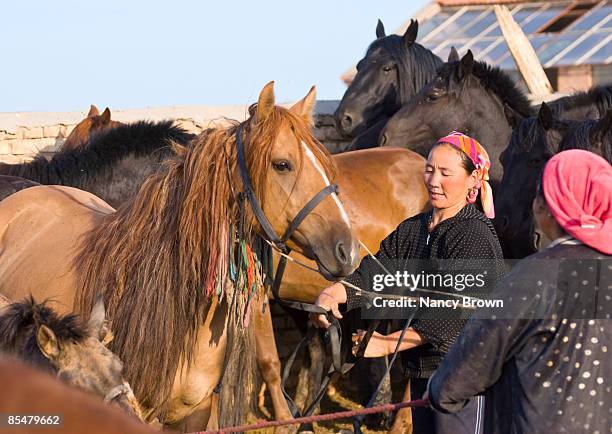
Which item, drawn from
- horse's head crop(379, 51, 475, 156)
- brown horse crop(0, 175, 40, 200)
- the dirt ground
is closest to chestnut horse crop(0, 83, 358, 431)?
brown horse crop(0, 175, 40, 200)

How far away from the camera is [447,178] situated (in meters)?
4.07

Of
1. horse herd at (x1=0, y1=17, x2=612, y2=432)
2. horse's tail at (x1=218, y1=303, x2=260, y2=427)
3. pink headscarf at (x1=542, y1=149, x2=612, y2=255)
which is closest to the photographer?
pink headscarf at (x1=542, y1=149, x2=612, y2=255)

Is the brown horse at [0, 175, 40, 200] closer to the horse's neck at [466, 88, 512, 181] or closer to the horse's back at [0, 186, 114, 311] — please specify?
the horse's back at [0, 186, 114, 311]

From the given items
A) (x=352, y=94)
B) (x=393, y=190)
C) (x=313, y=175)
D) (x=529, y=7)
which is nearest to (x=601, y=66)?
(x=529, y=7)

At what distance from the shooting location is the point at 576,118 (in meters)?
7.36

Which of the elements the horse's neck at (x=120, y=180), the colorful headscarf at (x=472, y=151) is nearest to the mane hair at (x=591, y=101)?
the horse's neck at (x=120, y=180)

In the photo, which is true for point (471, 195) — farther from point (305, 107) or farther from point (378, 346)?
point (305, 107)

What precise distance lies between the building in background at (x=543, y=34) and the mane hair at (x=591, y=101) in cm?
407

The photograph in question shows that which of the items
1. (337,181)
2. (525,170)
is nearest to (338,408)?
(337,181)

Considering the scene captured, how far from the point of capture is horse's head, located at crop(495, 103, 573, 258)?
646cm

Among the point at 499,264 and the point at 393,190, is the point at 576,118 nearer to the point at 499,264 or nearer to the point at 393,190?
the point at 393,190

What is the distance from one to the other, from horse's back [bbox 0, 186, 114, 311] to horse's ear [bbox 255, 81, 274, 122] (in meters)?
1.15

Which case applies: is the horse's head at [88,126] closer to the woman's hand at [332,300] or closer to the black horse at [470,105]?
the black horse at [470,105]

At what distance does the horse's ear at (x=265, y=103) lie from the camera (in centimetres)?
424
